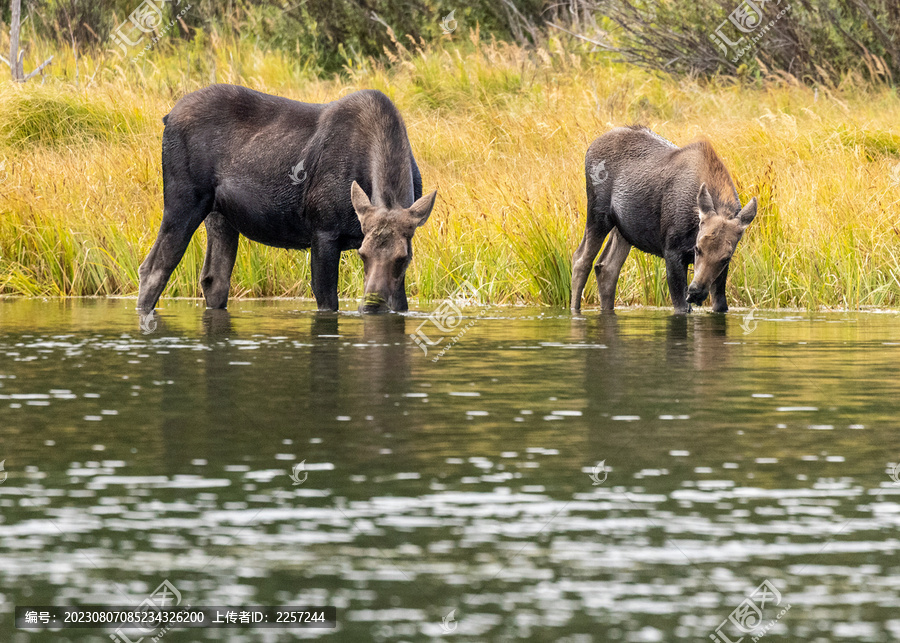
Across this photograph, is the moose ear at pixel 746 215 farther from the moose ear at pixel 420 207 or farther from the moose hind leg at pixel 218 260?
the moose hind leg at pixel 218 260

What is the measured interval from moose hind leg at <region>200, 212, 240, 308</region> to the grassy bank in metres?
1.59

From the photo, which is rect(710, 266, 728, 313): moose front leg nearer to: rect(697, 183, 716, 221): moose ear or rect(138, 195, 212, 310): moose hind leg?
rect(697, 183, 716, 221): moose ear

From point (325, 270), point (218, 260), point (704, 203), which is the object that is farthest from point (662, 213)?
point (218, 260)

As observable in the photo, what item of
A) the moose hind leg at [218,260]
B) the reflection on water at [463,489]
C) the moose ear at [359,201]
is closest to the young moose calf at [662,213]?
the moose ear at [359,201]

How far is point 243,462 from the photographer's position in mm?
5164

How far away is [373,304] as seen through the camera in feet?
36.7

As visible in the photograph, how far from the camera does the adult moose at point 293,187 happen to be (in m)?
11.3

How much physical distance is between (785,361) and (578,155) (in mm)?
9342

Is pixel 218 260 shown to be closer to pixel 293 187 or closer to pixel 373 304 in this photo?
pixel 293 187

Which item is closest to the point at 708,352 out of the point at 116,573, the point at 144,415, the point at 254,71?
the point at 144,415

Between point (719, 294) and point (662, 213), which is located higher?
point (662, 213)

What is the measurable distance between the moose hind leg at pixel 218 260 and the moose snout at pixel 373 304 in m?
1.92

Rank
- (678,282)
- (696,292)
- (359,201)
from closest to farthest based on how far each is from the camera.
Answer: (359,201), (696,292), (678,282)

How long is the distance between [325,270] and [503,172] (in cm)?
593
